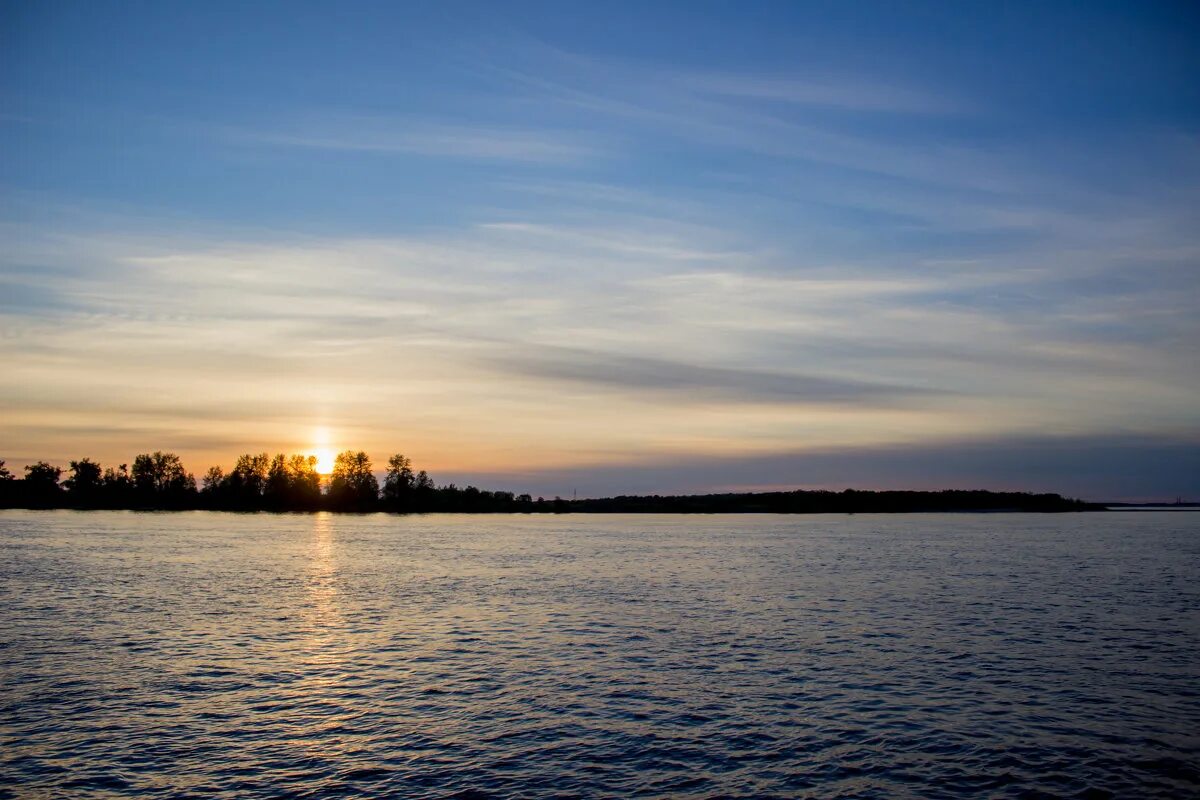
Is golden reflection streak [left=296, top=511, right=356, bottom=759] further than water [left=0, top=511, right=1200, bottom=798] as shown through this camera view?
Yes

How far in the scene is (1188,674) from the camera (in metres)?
38.2

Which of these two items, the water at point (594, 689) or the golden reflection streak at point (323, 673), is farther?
the golden reflection streak at point (323, 673)

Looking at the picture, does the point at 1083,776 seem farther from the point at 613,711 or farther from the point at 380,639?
the point at 380,639

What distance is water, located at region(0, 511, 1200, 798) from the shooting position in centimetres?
2445

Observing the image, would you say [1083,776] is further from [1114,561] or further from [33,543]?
[33,543]

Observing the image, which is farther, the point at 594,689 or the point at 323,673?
the point at 323,673

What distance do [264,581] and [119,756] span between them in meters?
55.0

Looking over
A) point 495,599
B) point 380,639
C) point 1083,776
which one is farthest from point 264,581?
point 1083,776

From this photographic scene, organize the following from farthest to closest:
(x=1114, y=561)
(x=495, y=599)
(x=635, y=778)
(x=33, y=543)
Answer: (x=33, y=543)
(x=1114, y=561)
(x=495, y=599)
(x=635, y=778)

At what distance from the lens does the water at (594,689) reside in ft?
80.2

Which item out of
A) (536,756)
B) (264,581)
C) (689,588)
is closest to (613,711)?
(536,756)

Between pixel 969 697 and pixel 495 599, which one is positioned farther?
pixel 495 599

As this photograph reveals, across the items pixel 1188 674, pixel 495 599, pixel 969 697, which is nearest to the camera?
pixel 969 697

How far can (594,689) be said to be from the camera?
3478 cm
